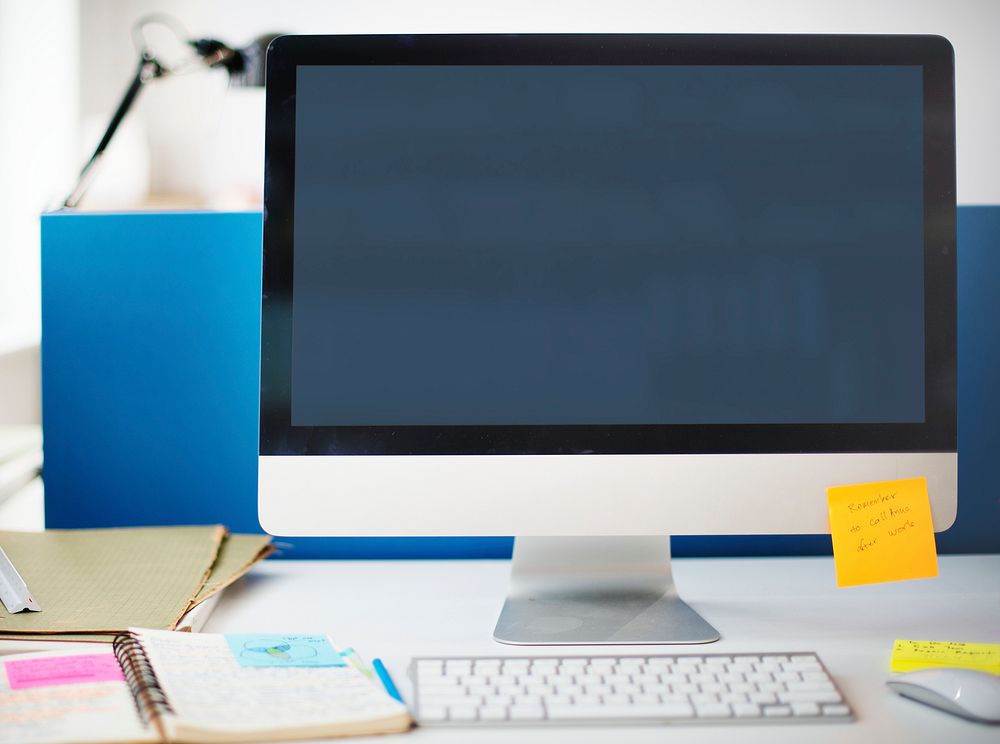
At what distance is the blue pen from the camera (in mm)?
690

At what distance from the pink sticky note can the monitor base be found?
327 mm

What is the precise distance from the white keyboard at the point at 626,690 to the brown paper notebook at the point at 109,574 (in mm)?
280

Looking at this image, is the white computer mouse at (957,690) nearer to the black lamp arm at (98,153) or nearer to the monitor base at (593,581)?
the monitor base at (593,581)

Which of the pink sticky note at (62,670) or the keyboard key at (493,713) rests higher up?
the pink sticky note at (62,670)

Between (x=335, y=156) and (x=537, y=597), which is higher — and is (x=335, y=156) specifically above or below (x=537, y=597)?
above

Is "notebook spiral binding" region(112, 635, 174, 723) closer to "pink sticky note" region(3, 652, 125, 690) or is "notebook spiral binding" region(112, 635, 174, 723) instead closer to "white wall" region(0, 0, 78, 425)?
"pink sticky note" region(3, 652, 125, 690)

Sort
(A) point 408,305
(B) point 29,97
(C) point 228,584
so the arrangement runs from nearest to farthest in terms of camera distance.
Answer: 1. (A) point 408,305
2. (C) point 228,584
3. (B) point 29,97

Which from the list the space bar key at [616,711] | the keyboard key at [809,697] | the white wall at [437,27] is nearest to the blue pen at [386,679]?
the space bar key at [616,711]

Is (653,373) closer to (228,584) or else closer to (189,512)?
(228,584)

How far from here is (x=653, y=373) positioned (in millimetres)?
818

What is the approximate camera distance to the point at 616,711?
0.64 metres

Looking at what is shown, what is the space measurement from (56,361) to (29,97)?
1901 millimetres

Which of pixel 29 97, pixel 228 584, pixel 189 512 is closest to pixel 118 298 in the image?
pixel 189 512

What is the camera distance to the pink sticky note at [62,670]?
2.25 ft
